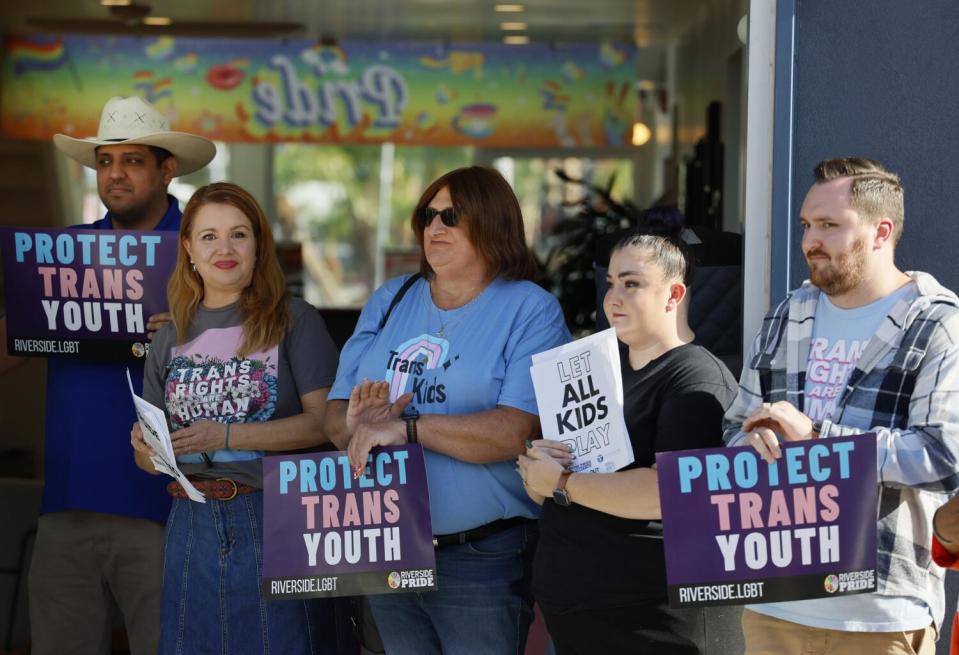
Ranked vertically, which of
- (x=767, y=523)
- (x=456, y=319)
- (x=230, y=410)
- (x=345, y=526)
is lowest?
(x=345, y=526)

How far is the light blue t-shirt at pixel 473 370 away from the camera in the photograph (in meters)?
2.68

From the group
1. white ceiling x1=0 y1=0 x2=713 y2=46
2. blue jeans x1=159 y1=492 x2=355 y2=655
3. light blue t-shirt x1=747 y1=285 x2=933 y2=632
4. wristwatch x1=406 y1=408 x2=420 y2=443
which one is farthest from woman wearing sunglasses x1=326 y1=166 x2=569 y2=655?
white ceiling x1=0 y1=0 x2=713 y2=46

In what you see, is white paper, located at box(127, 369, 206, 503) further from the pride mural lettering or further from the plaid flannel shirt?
the pride mural lettering

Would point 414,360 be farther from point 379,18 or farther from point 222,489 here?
point 379,18

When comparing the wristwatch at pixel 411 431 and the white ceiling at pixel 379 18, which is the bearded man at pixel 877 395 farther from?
the white ceiling at pixel 379 18

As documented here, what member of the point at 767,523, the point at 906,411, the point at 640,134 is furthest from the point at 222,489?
the point at 640,134

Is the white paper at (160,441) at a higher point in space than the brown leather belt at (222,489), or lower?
higher

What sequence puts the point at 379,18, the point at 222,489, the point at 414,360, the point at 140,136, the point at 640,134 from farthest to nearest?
the point at 640,134, the point at 379,18, the point at 140,136, the point at 222,489, the point at 414,360

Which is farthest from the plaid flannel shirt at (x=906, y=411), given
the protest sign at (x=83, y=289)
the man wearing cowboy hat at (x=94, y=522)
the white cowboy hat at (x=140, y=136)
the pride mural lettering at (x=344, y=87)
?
the pride mural lettering at (x=344, y=87)

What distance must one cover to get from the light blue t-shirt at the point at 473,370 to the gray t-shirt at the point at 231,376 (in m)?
0.23

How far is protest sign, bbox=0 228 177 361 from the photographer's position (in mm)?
3254

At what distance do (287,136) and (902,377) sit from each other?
6.97 m

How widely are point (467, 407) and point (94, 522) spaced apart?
1314 mm

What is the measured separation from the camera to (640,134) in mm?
8922
